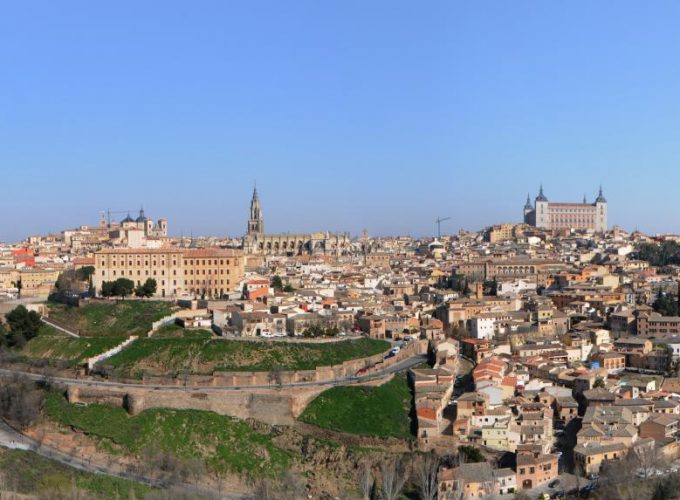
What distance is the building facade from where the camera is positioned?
345 feet

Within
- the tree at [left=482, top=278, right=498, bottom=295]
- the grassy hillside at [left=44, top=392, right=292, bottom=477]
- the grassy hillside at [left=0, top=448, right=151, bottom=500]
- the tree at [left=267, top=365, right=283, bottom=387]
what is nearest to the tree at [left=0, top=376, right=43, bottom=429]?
the grassy hillside at [left=44, top=392, right=292, bottom=477]

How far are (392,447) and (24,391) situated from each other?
39.4ft

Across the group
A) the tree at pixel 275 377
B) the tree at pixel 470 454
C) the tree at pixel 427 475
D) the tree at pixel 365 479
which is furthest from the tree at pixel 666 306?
the tree at pixel 365 479

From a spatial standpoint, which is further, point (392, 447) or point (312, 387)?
point (312, 387)

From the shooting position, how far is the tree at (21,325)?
121ft

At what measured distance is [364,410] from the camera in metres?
30.7

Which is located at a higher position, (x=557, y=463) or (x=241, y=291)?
(x=241, y=291)

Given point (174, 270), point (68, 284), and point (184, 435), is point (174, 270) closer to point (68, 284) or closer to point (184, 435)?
point (68, 284)

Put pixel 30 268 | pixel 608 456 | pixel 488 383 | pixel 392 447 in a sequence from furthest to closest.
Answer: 1. pixel 30 268
2. pixel 488 383
3. pixel 392 447
4. pixel 608 456

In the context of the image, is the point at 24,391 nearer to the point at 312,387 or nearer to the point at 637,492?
the point at 312,387

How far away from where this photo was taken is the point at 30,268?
5678 cm

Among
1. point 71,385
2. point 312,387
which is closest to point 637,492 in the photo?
point 312,387

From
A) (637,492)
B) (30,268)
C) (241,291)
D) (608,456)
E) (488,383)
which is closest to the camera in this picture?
(637,492)

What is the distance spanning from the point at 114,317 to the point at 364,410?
44.5ft
